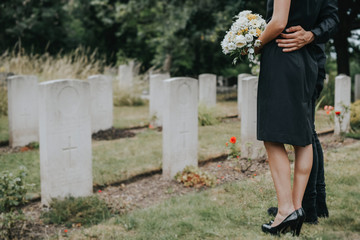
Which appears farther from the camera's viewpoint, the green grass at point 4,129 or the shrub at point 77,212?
the green grass at point 4,129

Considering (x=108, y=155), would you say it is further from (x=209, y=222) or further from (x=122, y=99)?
(x=122, y=99)

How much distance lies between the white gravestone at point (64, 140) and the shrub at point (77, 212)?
0.86 feet

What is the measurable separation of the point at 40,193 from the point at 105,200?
0.97 m

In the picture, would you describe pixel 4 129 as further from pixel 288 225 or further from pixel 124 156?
pixel 288 225

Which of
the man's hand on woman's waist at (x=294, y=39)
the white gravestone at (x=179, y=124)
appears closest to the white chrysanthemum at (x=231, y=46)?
the man's hand on woman's waist at (x=294, y=39)

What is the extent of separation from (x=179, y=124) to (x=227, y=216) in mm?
2139

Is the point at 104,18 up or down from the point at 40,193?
up

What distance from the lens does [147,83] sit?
51.3 feet

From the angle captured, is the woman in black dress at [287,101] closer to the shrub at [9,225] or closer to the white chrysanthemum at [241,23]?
the white chrysanthemum at [241,23]

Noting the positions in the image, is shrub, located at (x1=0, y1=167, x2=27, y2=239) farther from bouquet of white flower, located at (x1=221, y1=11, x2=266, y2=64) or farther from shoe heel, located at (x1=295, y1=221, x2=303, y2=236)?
shoe heel, located at (x1=295, y1=221, x2=303, y2=236)

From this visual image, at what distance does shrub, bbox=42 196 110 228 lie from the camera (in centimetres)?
409

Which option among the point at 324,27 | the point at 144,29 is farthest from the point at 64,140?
the point at 144,29

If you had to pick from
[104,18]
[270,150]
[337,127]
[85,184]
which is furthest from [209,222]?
[104,18]

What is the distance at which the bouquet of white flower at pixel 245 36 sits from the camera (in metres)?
2.91
